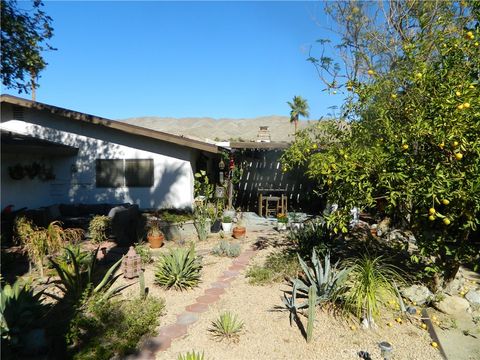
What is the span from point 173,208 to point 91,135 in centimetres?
398

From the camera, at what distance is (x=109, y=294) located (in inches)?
207

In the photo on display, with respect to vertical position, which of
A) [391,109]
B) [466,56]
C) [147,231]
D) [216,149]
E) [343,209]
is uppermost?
[466,56]

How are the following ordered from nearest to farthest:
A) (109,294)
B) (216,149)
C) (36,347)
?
(36,347)
(109,294)
(216,149)

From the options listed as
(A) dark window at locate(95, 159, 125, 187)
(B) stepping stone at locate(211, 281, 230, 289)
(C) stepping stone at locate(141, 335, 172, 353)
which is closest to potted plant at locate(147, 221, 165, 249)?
(B) stepping stone at locate(211, 281, 230, 289)

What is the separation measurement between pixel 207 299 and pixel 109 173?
8.02m

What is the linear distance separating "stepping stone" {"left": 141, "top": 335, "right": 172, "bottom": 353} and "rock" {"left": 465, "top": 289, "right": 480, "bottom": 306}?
475cm

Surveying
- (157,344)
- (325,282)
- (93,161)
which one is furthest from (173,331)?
(93,161)

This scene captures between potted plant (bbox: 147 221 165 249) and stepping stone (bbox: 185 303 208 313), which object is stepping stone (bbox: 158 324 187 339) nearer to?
stepping stone (bbox: 185 303 208 313)

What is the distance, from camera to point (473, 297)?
5.58 metres

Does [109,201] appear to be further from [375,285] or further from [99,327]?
[375,285]

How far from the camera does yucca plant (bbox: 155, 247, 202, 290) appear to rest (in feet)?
19.6

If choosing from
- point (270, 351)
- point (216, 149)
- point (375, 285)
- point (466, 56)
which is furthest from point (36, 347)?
point (216, 149)

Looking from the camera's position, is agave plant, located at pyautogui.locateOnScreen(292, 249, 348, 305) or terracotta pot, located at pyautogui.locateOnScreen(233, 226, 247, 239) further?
terracotta pot, located at pyautogui.locateOnScreen(233, 226, 247, 239)

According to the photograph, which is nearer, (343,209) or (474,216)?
(474,216)
